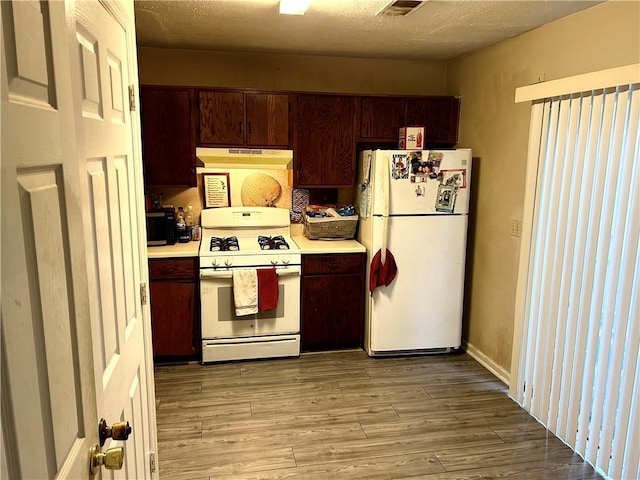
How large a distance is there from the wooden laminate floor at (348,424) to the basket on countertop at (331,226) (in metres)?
1.03

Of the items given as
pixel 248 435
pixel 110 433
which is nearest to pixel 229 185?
pixel 248 435

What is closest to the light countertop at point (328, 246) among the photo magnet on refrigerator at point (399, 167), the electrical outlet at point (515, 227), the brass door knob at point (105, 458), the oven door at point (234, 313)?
the oven door at point (234, 313)

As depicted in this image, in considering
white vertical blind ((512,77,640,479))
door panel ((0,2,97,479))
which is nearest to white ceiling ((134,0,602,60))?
white vertical blind ((512,77,640,479))

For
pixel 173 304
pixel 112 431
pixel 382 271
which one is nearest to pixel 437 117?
pixel 382 271

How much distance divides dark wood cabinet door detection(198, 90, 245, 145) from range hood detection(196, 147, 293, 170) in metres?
0.09

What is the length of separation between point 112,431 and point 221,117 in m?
2.89

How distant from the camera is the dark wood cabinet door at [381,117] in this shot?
3.82 metres

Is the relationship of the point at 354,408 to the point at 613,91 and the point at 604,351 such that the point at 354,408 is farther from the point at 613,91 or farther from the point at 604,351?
the point at 613,91

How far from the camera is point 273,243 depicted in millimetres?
3771

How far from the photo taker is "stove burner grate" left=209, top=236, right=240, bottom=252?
141 inches

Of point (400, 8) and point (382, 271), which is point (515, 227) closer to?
point (382, 271)

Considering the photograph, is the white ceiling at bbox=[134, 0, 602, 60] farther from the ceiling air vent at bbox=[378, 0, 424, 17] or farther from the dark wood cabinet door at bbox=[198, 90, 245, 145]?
the dark wood cabinet door at bbox=[198, 90, 245, 145]

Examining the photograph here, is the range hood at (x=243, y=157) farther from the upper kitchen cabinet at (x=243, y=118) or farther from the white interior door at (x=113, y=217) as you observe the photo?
the white interior door at (x=113, y=217)

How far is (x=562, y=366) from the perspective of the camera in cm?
262
